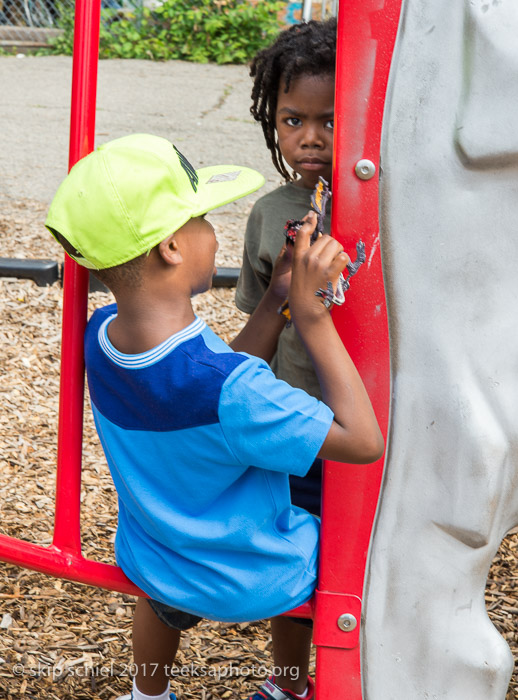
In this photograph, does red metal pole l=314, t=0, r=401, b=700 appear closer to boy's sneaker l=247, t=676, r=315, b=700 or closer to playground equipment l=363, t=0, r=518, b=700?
playground equipment l=363, t=0, r=518, b=700

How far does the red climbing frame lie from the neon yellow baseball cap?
0.43 ft

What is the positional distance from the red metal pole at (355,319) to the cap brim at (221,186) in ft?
0.50

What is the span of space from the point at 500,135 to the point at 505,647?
0.82 m

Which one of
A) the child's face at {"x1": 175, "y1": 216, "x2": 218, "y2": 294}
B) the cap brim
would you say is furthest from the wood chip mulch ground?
the cap brim

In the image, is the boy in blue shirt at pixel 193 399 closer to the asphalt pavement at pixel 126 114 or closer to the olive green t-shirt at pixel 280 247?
the olive green t-shirt at pixel 280 247

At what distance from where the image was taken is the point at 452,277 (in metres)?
1.29

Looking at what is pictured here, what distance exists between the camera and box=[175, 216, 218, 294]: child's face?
129 centimetres

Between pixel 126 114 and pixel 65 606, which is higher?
pixel 126 114

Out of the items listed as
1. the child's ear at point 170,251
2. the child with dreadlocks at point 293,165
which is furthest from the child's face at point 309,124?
the child's ear at point 170,251

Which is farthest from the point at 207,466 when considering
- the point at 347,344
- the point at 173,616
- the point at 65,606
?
the point at 65,606

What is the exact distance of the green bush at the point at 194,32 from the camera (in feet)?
29.7

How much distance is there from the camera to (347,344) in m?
1.34

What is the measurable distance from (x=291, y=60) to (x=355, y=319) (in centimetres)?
63

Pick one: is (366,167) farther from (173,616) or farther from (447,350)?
(173,616)
